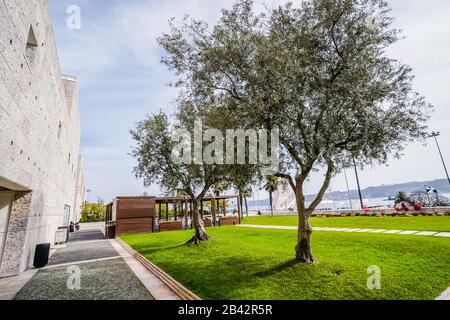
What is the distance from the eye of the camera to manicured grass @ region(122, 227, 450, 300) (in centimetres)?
773

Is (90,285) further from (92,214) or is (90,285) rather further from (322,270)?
(92,214)

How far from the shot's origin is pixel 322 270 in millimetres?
9398

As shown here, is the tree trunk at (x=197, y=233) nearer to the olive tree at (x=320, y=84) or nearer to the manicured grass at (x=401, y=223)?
the olive tree at (x=320, y=84)

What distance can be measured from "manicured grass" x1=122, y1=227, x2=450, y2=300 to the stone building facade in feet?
20.7

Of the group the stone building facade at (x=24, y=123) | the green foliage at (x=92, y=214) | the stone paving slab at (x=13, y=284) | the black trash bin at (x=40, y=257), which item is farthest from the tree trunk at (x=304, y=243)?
the green foliage at (x=92, y=214)

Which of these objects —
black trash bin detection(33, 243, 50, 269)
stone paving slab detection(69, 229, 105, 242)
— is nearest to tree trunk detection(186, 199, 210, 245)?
black trash bin detection(33, 243, 50, 269)

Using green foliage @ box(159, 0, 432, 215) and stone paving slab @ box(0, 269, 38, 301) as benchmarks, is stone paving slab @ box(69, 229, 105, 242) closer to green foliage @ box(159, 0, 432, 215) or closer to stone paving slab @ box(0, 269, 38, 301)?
A: stone paving slab @ box(0, 269, 38, 301)

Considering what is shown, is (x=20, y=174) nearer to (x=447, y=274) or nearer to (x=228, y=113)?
(x=228, y=113)

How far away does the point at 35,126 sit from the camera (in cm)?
1107

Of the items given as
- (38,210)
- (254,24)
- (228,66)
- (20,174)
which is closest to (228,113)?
(228,66)

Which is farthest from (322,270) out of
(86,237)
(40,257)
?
(86,237)

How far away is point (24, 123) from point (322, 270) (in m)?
13.0

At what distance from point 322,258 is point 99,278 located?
985 cm

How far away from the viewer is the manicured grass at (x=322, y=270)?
25.4ft
